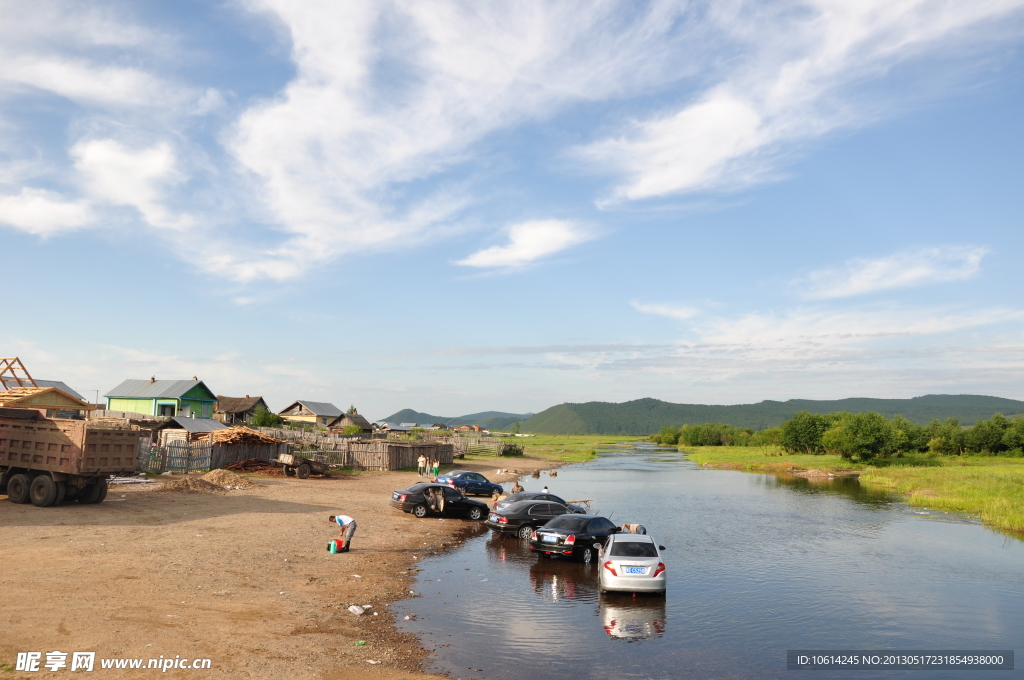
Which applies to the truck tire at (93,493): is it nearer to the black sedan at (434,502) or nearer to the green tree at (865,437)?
the black sedan at (434,502)

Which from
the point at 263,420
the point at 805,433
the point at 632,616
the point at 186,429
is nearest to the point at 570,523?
the point at 632,616

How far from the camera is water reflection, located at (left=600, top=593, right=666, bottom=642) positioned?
1506 centimetres

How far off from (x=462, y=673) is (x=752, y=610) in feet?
32.1

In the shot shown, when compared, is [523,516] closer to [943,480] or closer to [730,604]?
[730,604]

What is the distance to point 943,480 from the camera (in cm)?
5728

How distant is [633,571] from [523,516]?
32.4 ft

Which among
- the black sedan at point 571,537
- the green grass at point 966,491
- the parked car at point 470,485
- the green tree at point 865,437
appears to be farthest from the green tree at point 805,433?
the black sedan at point 571,537

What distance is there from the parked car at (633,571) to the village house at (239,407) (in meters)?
94.1

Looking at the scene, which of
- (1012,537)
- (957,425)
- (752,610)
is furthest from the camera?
(957,425)

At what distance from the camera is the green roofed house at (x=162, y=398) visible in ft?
260

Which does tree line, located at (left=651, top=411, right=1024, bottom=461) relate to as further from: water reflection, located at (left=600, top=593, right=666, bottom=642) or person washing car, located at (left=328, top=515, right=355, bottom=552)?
person washing car, located at (left=328, top=515, right=355, bottom=552)

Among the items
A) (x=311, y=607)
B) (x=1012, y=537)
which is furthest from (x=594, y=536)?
(x=1012, y=537)

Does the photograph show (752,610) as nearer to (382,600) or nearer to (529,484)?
(382,600)

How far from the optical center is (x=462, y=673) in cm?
1185
